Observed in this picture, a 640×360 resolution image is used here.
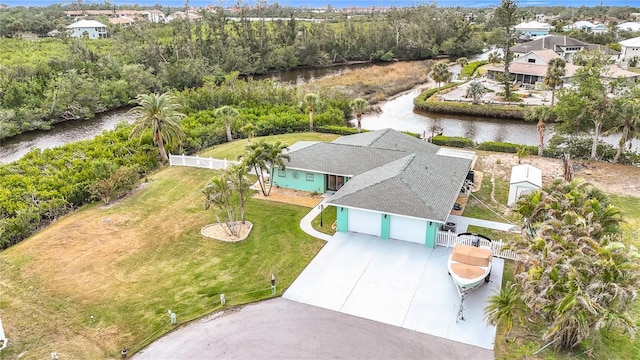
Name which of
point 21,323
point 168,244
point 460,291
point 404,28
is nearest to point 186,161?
point 168,244

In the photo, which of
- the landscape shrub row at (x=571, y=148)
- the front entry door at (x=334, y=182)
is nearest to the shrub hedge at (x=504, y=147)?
the landscape shrub row at (x=571, y=148)

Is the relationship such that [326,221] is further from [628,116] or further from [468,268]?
[628,116]

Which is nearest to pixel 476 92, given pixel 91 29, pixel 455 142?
pixel 455 142

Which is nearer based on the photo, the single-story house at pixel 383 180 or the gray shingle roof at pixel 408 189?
the gray shingle roof at pixel 408 189

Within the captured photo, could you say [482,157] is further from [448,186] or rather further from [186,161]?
[186,161]

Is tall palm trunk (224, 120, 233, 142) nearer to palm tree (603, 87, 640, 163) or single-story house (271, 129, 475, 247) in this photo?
single-story house (271, 129, 475, 247)

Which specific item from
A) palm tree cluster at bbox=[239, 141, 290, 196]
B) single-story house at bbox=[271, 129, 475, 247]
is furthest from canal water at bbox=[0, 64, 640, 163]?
palm tree cluster at bbox=[239, 141, 290, 196]

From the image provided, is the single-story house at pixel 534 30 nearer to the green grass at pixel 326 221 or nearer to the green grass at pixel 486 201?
the green grass at pixel 486 201
